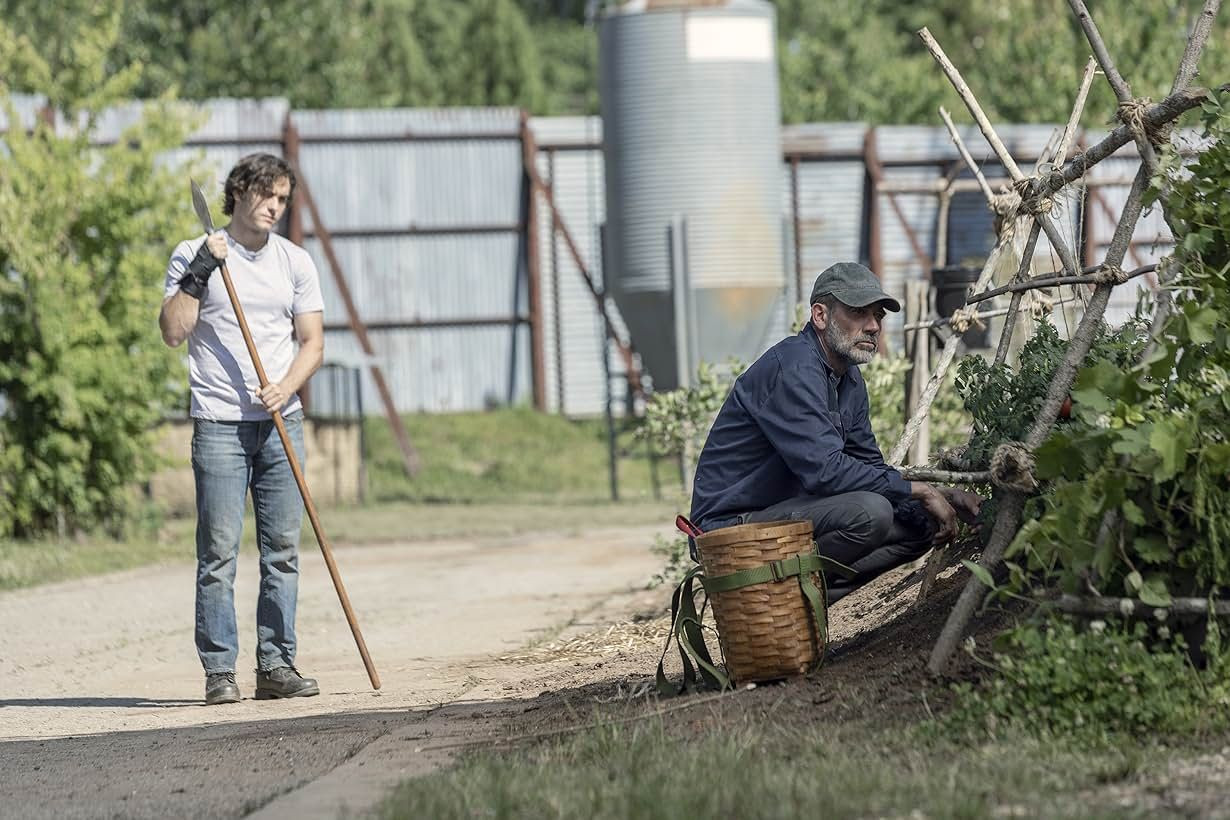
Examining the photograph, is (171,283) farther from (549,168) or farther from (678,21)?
(549,168)

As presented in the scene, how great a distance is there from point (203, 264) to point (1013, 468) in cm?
324

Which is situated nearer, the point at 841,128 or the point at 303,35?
the point at 841,128

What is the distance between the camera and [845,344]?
6.11 m

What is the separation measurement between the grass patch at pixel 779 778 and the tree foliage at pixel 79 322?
954 centimetres

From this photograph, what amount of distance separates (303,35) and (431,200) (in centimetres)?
730

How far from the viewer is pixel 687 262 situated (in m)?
15.3

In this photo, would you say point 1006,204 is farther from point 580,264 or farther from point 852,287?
point 580,264

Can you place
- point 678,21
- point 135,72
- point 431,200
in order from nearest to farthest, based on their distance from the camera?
point 135,72
point 678,21
point 431,200

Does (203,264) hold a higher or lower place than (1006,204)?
lower

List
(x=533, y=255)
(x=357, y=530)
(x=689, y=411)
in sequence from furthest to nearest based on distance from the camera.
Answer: (x=533, y=255), (x=357, y=530), (x=689, y=411)

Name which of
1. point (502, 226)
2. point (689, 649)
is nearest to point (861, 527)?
point (689, 649)

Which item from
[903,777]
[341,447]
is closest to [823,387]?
[903,777]

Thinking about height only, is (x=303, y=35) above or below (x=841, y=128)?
above

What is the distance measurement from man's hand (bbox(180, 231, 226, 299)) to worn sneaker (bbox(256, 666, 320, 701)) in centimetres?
150
